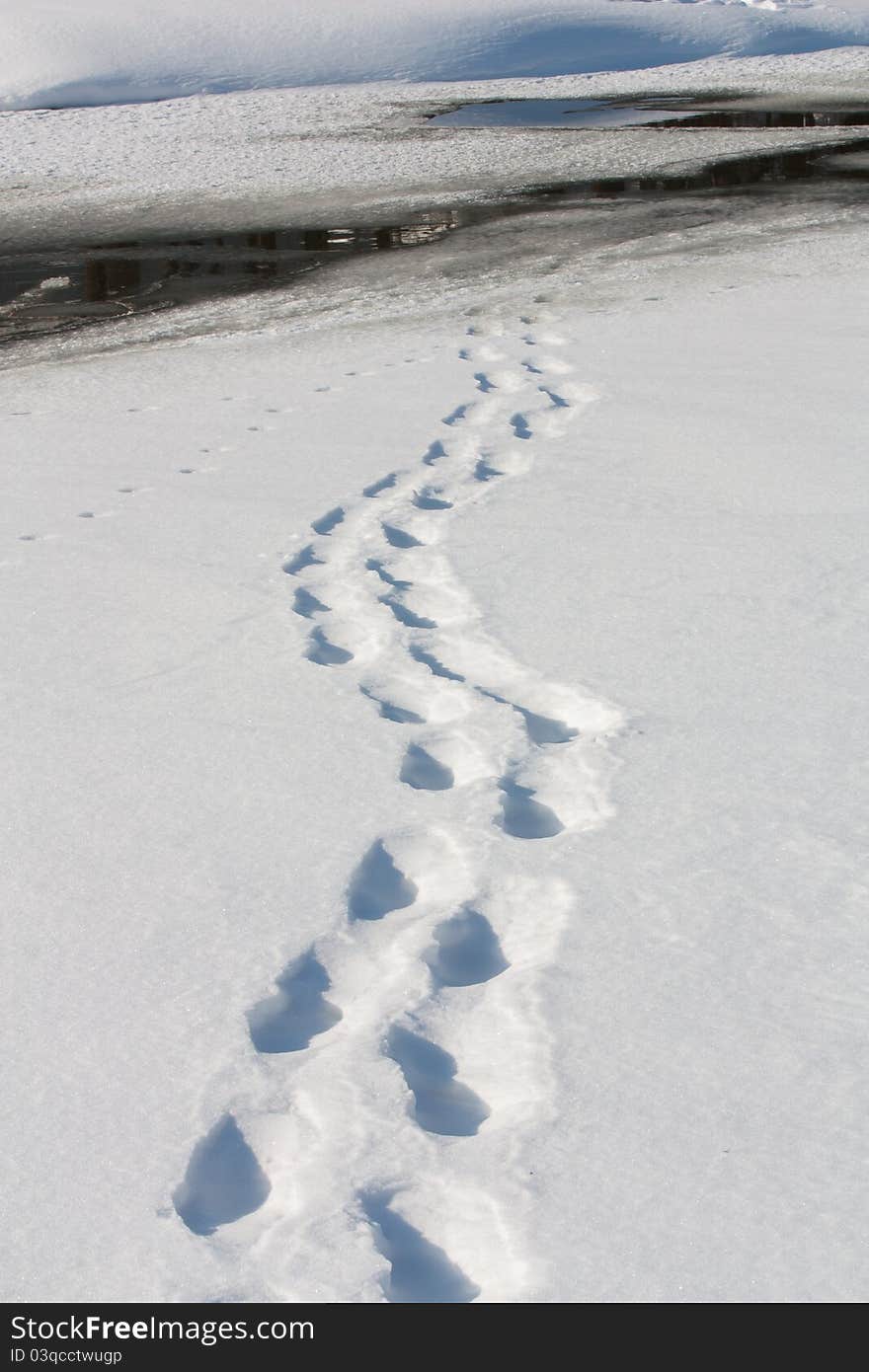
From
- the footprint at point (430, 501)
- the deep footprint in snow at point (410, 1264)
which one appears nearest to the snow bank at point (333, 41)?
the footprint at point (430, 501)

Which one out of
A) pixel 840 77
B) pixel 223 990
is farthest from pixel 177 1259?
pixel 840 77

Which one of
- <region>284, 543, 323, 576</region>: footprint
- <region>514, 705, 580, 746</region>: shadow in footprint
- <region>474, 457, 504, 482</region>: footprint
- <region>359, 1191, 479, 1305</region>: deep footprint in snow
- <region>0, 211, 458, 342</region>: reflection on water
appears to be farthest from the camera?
<region>0, 211, 458, 342</region>: reflection on water

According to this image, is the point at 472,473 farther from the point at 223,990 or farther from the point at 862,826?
the point at 223,990

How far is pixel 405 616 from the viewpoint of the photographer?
2957 millimetres

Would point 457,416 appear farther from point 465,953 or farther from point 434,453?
point 465,953

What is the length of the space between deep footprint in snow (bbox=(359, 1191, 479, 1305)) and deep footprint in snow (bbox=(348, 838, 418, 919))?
0.54 m

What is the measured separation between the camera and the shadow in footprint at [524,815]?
217 cm

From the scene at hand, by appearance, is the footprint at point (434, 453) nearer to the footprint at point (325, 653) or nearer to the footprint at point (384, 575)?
the footprint at point (384, 575)

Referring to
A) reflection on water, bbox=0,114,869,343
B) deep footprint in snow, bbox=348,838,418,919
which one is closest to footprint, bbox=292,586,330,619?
deep footprint in snow, bbox=348,838,418,919

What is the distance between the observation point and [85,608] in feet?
10.2

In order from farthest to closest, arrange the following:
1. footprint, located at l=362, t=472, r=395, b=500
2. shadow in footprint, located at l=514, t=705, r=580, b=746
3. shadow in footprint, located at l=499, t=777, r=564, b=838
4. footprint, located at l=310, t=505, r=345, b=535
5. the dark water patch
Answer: the dark water patch
footprint, located at l=362, t=472, r=395, b=500
footprint, located at l=310, t=505, r=345, b=535
shadow in footprint, located at l=514, t=705, r=580, b=746
shadow in footprint, located at l=499, t=777, r=564, b=838

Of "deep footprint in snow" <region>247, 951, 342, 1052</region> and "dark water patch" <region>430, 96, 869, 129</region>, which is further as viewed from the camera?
"dark water patch" <region>430, 96, 869, 129</region>

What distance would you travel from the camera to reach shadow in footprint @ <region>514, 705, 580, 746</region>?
2.44m

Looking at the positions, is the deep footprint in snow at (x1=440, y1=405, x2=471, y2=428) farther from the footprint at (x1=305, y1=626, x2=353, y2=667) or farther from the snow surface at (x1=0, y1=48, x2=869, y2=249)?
the snow surface at (x1=0, y1=48, x2=869, y2=249)
